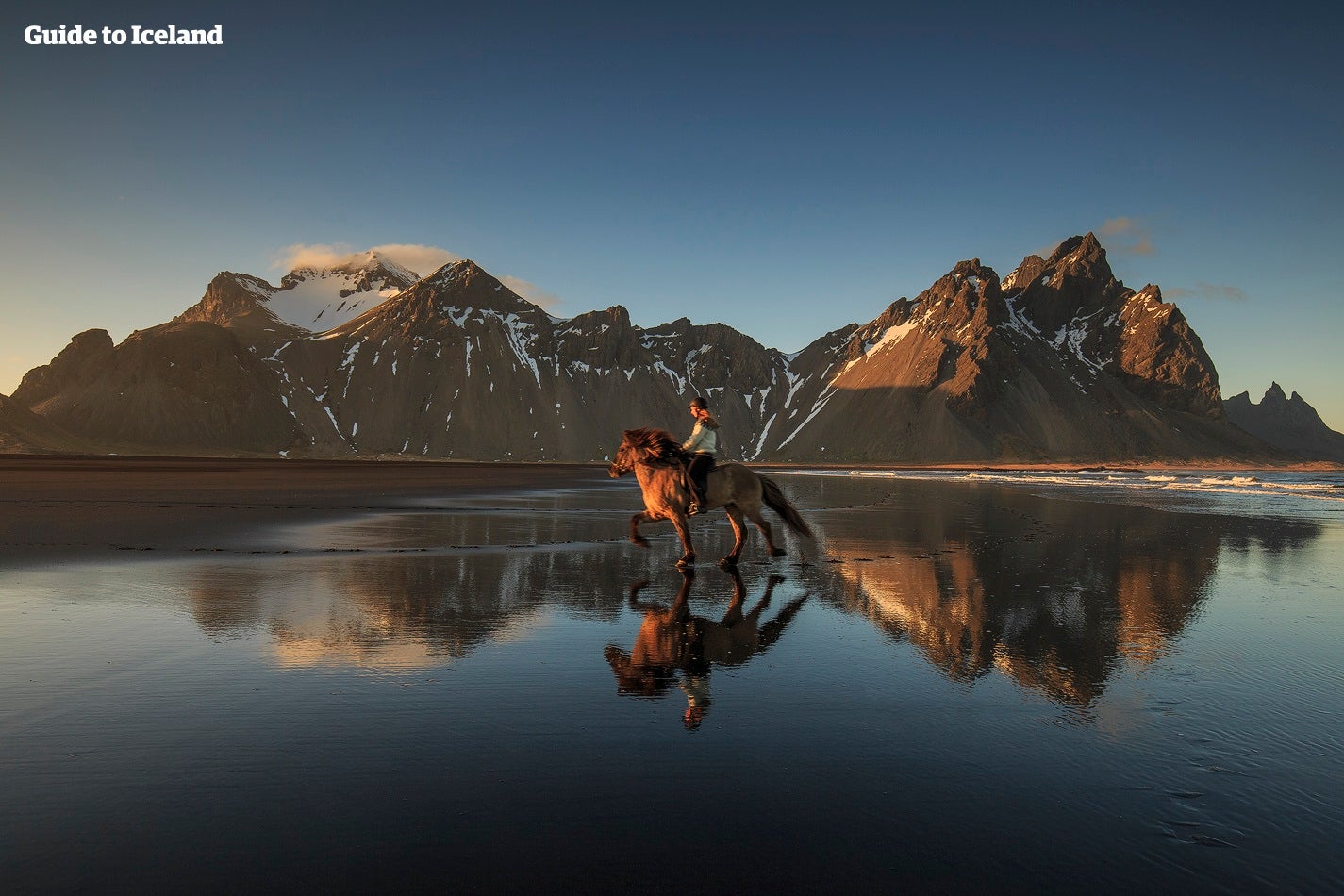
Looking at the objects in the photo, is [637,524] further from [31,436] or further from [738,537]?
[31,436]

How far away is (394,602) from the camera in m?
10.3

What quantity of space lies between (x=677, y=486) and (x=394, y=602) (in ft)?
17.8

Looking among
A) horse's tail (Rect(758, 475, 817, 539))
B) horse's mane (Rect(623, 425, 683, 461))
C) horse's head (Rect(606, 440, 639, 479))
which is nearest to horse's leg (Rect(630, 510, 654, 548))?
horse's head (Rect(606, 440, 639, 479))

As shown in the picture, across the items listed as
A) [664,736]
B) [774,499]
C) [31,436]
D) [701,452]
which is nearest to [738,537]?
[774,499]

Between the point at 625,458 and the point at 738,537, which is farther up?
the point at 625,458

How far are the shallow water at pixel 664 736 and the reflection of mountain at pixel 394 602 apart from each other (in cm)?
8

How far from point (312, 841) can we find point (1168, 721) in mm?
5958

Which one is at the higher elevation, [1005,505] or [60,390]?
[60,390]

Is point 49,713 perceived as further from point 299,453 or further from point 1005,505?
point 299,453

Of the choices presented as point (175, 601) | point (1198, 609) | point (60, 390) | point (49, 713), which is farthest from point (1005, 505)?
point (60, 390)

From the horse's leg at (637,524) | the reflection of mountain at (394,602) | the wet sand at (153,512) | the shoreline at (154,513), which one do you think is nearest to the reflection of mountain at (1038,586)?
the horse's leg at (637,524)

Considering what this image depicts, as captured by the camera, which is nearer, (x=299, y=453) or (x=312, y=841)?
(x=312, y=841)

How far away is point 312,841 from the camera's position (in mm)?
3797

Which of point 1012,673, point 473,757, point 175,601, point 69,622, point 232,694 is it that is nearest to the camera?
point 473,757
